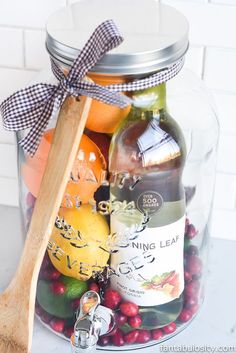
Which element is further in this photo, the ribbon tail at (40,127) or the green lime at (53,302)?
the green lime at (53,302)

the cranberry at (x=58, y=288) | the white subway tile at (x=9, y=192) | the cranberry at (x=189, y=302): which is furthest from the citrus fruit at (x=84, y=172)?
the white subway tile at (x=9, y=192)

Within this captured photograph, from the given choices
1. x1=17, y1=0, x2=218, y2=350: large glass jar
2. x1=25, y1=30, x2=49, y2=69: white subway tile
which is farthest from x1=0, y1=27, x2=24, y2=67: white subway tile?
x1=17, y1=0, x2=218, y2=350: large glass jar

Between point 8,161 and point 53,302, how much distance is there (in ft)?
0.98

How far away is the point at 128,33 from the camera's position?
77cm

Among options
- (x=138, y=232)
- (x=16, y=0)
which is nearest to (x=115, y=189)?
(x=138, y=232)

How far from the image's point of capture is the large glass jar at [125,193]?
2.52 ft

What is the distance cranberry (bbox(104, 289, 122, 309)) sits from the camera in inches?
33.7

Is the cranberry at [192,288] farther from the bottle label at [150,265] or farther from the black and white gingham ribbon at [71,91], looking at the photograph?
the black and white gingham ribbon at [71,91]

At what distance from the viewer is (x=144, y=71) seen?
734 millimetres

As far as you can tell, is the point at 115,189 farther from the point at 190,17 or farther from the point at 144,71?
the point at 190,17

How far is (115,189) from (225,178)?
0.28 meters

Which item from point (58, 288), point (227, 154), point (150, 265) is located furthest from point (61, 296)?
point (227, 154)

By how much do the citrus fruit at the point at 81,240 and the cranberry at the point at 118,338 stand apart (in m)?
0.08

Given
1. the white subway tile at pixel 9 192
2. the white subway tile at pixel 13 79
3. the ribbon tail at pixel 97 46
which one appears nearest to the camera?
the ribbon tail at pixel 97 46
